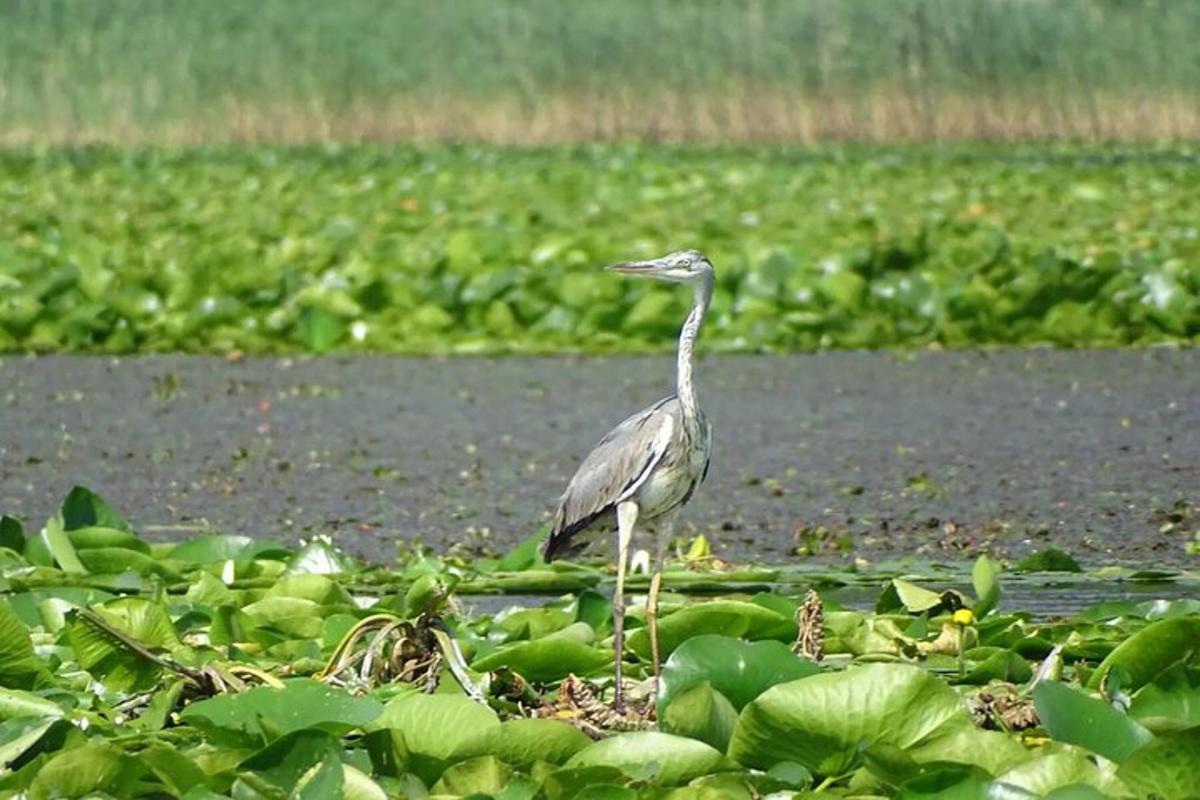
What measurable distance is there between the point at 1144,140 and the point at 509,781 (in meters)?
16.1

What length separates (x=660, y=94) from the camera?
18.5m

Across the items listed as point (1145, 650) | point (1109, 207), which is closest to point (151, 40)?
point (1109, 207)

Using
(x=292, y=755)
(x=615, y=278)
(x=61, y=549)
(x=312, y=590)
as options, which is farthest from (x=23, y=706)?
(x=615, y=278)

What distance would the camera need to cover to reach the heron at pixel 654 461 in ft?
14.6

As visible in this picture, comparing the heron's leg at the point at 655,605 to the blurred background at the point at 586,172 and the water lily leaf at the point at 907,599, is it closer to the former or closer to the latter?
the water lily leaf at the point at 907,599

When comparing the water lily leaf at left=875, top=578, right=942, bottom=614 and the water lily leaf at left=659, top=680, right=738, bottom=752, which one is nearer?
the water lily leaf at left=659, top=680, right=738, bottom=752

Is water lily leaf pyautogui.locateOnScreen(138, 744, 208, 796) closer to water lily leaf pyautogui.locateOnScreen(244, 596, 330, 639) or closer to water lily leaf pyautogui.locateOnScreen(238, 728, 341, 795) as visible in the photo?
water lily leaf pyautogui.locateOnScreen(238, 728, 341, 795)

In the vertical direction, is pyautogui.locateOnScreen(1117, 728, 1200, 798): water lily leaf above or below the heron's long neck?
below

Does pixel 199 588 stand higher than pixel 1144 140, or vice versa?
pixel 199 588

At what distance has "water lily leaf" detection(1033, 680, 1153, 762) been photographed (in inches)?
126

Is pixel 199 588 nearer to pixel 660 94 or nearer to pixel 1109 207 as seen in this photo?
pixel 1109 207

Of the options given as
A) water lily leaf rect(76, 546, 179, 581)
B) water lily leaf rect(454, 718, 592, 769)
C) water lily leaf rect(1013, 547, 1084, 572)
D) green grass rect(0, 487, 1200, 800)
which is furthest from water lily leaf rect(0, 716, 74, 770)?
water lily leaf rect(1013, 547, 1084, 572)

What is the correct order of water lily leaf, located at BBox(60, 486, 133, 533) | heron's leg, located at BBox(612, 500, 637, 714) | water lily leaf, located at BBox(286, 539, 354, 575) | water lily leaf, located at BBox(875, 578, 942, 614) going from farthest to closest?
water lily leaf, located at BBox(60, 486, 133, 533)
water lily leaf, located at BBox(286, 539, 354, 575)
water lily leaf, located at BBox(875, 578, 942, 614)
heron's leg, located at BBox(612, 500, 637, 714)

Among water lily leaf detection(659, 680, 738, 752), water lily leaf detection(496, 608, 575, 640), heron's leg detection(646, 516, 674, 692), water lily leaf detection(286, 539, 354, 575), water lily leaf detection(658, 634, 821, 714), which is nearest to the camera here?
water lily leaf detection(659, 680, 738, 752)
